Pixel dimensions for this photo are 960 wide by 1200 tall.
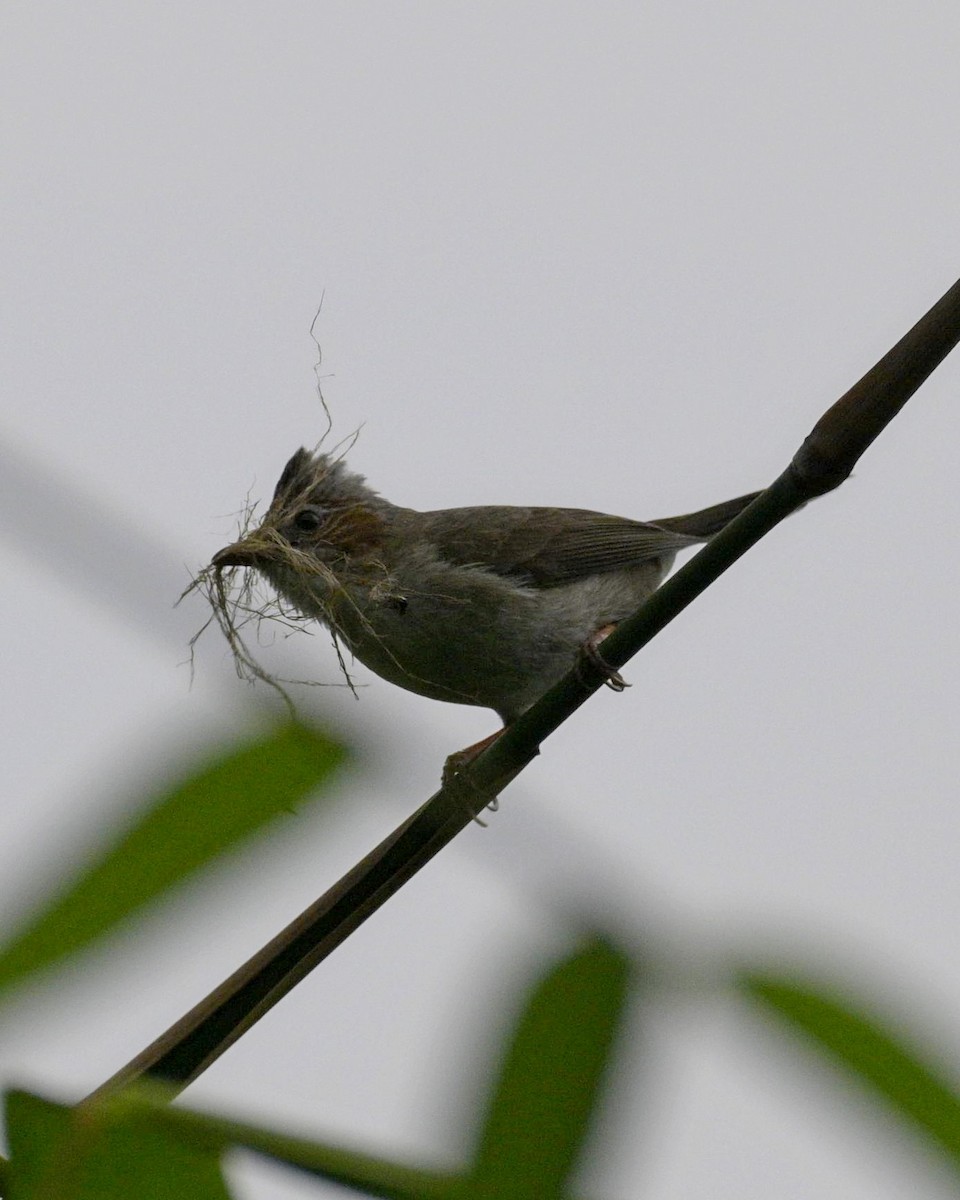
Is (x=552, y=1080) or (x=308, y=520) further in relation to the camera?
(x=308, y=520)

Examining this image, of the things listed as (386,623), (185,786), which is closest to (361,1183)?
(185,786)

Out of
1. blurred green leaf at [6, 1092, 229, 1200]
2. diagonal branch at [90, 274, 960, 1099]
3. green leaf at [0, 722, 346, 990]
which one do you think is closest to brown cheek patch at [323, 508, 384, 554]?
diagonal branch at [90, 274, 960, 1099]

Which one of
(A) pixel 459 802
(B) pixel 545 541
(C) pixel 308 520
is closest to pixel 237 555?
(C) pixel 308 520

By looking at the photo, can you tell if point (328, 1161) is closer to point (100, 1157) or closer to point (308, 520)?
point (100, 1157)

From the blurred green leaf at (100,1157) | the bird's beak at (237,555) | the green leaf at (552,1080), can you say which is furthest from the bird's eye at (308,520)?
the blurred green leaf at (100,1157)

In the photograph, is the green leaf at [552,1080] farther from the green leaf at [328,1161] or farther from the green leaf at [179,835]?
the green leaf at [179,835]

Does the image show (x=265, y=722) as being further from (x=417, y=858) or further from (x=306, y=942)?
(x=417, y=858)
